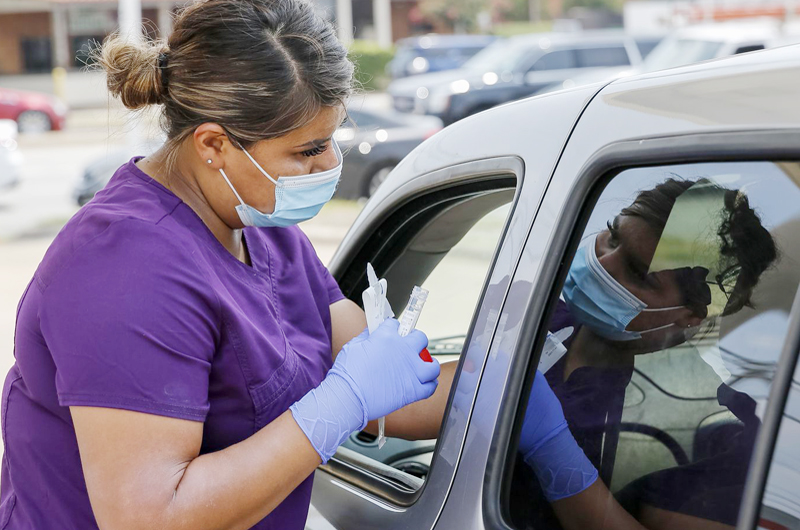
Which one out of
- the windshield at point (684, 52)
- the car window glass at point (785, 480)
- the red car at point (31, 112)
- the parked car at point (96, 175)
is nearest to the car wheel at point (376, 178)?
the parked car at point (96, 175)

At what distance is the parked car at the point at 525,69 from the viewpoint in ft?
50.9

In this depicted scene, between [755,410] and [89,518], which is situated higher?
[755,410]

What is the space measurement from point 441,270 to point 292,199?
55 centimetres

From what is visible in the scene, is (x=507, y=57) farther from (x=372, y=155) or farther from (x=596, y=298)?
(x=596, y=298)

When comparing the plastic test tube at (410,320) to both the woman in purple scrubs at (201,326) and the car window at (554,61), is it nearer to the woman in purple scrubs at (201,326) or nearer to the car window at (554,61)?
the woman in purple scrubs at (201,326)

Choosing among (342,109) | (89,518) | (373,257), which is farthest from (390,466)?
(342,109)

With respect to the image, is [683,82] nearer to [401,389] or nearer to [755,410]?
[755,410]

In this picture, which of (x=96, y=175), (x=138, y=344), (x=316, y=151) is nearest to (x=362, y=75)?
(x=316, y=151)

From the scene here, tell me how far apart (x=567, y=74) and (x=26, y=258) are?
1012 centimetres

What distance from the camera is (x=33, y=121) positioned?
20688 millimetres

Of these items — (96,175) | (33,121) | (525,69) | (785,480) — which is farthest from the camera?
(33,121)

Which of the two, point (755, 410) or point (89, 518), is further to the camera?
point (89, 518)

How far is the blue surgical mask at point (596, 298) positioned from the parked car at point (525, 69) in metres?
14.0

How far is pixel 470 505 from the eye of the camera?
50.7 inches
